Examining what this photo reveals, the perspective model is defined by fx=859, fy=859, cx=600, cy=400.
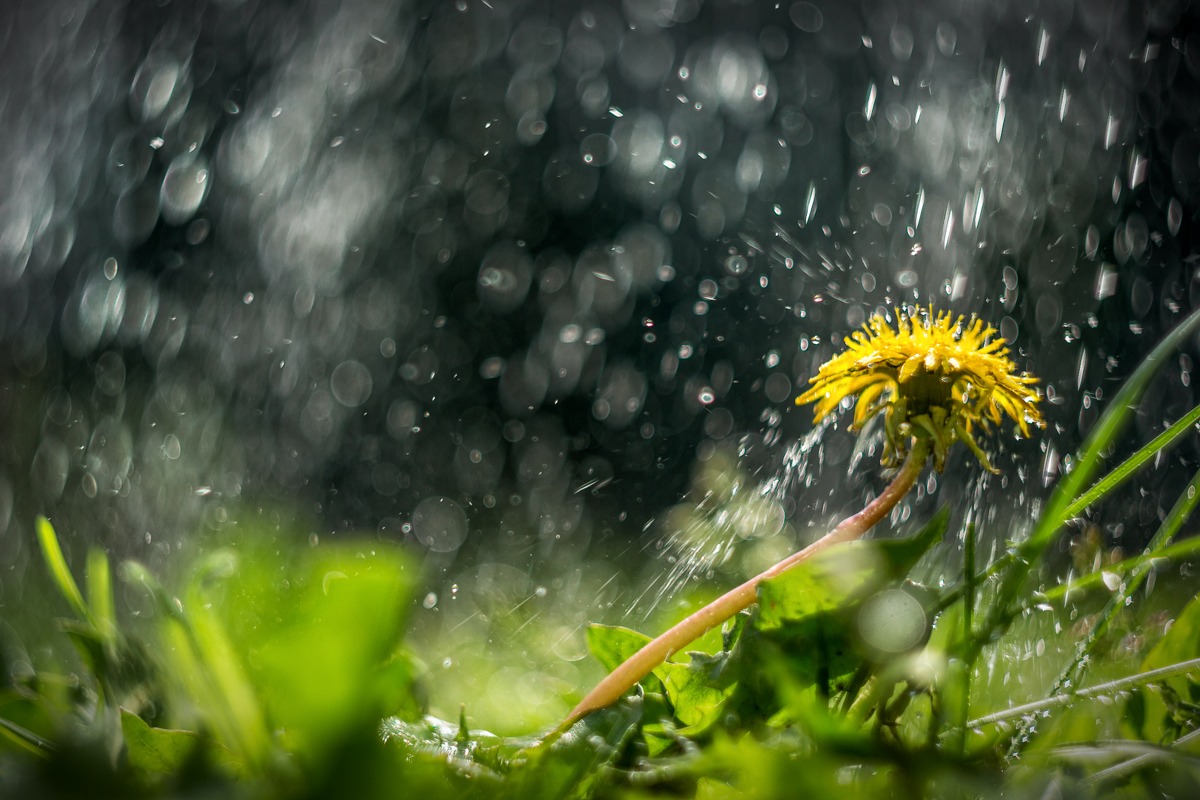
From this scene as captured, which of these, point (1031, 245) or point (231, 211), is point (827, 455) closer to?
point (1031, 245)

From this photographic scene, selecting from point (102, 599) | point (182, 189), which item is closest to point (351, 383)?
point (182, 189)

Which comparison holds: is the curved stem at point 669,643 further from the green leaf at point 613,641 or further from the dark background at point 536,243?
the dark background at point 536,243

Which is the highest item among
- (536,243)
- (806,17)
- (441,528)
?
(806,17)

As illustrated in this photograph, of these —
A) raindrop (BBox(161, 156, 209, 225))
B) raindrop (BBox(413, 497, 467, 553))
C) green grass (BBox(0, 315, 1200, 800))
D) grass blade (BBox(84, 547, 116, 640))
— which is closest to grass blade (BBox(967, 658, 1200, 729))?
green grass (BBox(0, 315, 1200, 800))

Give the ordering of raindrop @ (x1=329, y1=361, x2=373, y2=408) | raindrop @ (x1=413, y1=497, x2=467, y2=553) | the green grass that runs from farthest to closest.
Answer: raindrop @ (x1=329, y1=361, x2=373, y2=408), raindrop @ (x1=413, y1=497, x2=467, y2=553), the green grass

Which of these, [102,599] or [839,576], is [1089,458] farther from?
[102,599]

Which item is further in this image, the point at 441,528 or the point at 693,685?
the point at 441,528

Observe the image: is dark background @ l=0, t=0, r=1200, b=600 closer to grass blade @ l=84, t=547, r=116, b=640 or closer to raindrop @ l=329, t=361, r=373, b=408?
raindrop @ l=329, t=361, r=373, b=408
